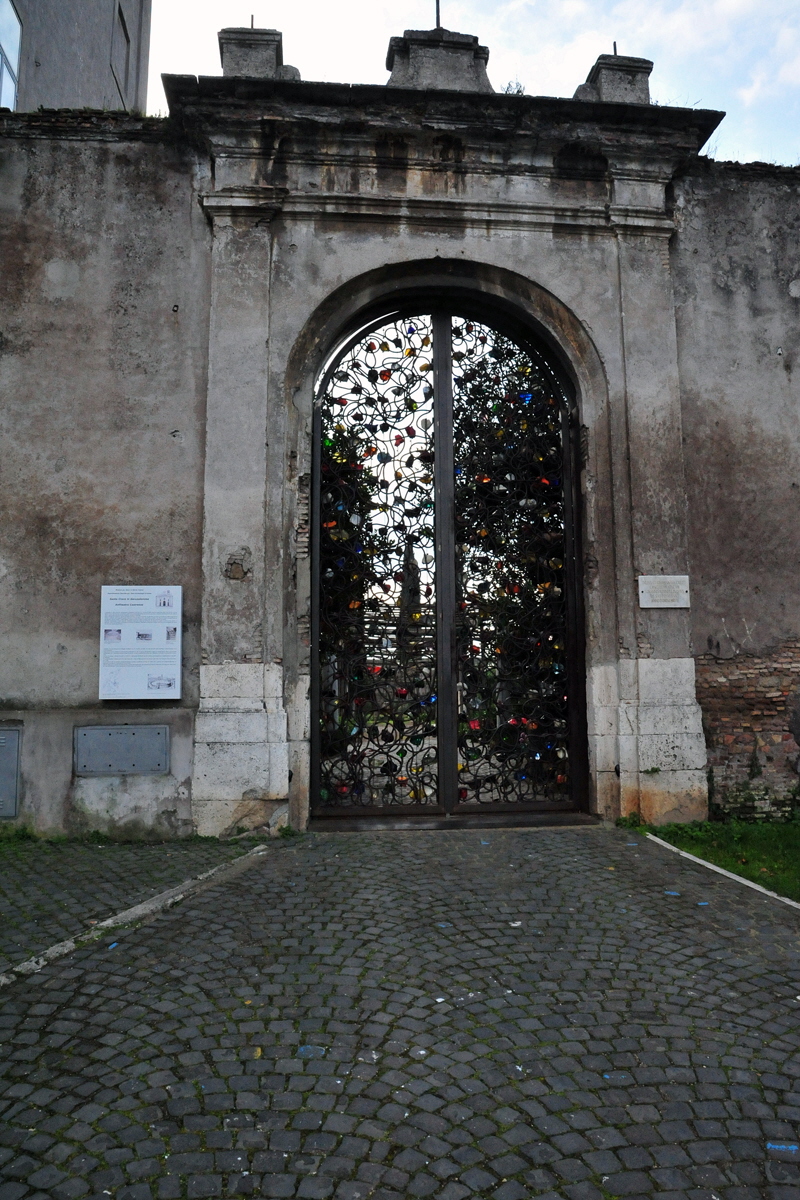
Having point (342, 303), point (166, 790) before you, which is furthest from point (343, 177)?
point (166, 790)

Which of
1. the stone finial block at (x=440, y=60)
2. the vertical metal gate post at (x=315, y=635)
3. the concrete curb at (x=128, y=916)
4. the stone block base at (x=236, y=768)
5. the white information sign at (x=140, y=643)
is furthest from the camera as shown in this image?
the stone finial block at (x=440, y=60)

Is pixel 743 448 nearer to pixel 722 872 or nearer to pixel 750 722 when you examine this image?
pixel 750 722

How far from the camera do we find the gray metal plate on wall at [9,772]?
5.93 meters

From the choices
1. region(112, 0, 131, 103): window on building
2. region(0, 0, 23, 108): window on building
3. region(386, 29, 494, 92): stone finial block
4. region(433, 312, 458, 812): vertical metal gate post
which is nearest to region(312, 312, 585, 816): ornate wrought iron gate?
region(433, 312, 458, 812): vertical metal gate post

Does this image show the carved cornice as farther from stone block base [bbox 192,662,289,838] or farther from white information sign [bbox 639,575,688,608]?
white information sign [bbox 639,575,688,608]

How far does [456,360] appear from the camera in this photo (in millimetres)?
7039

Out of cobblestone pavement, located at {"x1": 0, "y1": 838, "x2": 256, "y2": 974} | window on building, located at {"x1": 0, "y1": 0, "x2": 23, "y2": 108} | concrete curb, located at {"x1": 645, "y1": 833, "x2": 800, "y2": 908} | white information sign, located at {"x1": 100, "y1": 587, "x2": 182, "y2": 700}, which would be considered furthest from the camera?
window on building, located at {"x1": 0, "y1": 0, "x2": 23, "y2": 108}

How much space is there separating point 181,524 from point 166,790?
211 cm

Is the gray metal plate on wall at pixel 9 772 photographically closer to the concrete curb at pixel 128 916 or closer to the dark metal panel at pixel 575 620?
the concrete curb at pixel 128 916

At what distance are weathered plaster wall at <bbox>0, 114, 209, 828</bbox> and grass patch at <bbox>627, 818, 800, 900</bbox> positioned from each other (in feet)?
12.8

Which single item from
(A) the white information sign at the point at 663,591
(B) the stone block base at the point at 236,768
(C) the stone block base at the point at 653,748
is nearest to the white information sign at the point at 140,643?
(B) the stone block base at the point at 236,768

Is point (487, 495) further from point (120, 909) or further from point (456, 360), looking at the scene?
point (120, 909)

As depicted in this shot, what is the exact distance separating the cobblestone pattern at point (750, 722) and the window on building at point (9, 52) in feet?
32.4

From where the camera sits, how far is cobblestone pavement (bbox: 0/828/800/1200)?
2.18 m
